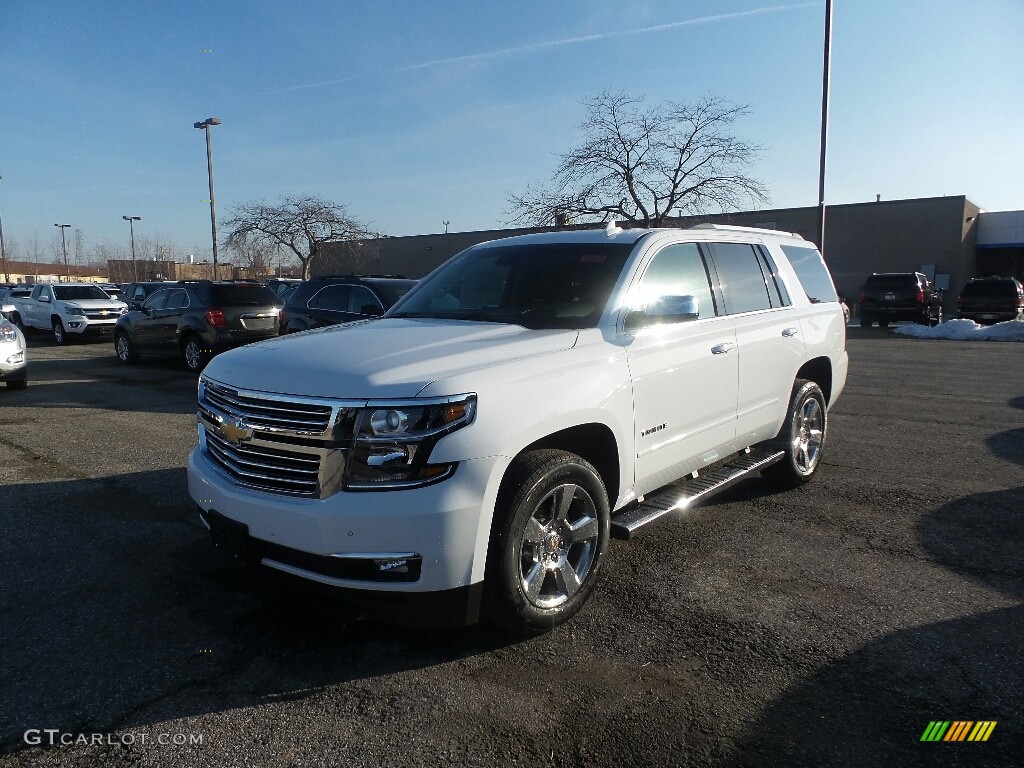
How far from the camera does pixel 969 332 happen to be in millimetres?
21734

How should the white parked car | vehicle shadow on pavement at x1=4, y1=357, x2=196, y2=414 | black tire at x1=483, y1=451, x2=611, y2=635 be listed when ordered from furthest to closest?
the white parked car < vehicle shadow on pavement at x1=4, y1=357, x2=196, y2=414 < black tire at x1=483, y1=451, x2=611, y2=635

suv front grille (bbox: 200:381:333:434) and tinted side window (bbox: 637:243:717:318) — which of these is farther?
tinted side window (bbox: 637:243:717:318)

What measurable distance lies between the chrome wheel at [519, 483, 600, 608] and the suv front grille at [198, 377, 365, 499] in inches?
35.1

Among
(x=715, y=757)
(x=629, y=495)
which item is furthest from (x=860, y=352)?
(x=715, y=757)

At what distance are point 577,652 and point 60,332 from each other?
71.3ft

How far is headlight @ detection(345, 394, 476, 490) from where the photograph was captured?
113 inches

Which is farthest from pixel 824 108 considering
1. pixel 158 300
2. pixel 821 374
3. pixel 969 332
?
pixel 158 300

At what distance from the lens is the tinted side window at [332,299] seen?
10841 mm

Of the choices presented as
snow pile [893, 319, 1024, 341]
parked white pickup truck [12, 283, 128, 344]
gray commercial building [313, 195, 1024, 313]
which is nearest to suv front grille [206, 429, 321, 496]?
parked white pickup truck [12, 283, 128, 344]

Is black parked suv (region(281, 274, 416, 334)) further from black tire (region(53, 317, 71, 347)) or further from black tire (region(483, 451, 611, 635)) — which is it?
black tire (region(53, 317, 71, 347))

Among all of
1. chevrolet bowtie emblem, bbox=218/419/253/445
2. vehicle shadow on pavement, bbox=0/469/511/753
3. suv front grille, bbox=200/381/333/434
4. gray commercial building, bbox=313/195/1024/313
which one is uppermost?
gray commercial building, bbox=313/195/1024/313

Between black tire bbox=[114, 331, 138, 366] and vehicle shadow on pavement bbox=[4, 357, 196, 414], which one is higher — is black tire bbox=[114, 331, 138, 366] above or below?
above

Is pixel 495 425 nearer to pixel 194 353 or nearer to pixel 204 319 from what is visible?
pixel 204 319

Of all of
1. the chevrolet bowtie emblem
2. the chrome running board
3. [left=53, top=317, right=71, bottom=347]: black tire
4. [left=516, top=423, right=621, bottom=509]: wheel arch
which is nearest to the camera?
the chevrolet bowtie emblem
